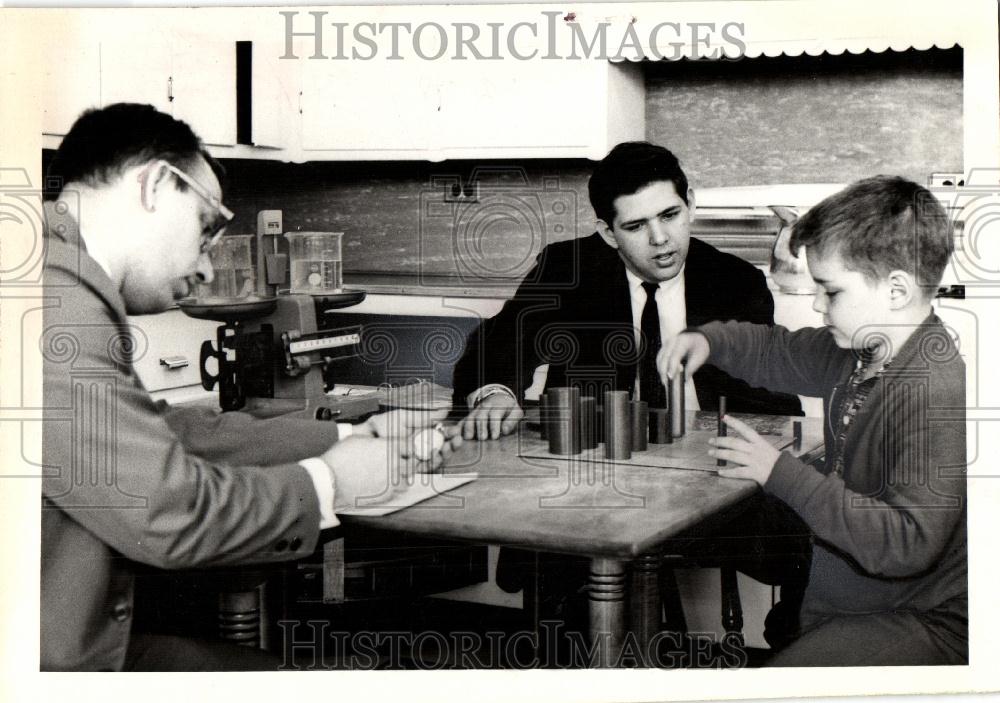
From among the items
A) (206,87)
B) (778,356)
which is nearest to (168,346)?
(206,87)

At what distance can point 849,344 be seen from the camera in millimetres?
2996

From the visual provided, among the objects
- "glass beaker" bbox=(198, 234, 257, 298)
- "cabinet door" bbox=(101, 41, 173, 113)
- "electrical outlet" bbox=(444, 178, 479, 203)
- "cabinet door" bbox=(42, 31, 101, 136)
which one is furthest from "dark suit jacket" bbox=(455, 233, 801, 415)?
"cabinet door" bbox=(42, 31, 101, 136)

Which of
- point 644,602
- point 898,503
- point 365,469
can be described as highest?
point 365,469

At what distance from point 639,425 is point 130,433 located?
123 cm

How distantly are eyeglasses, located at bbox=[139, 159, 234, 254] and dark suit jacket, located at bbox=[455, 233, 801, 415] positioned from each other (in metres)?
0.69

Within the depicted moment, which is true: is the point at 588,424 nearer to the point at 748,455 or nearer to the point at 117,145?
the point at 748,455

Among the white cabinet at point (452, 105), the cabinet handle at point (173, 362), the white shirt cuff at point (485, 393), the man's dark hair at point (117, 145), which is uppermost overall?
the white cabinet at point (452, 105)

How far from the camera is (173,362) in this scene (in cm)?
287

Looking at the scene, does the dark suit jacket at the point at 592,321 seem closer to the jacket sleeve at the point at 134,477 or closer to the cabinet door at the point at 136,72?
the jacket sleeve at the point at 134,477

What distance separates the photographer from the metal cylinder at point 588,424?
9.47 feet

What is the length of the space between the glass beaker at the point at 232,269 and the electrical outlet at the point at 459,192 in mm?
512

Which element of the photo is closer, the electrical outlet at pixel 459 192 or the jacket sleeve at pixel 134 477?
the jacket sleeve at pixel 134 477

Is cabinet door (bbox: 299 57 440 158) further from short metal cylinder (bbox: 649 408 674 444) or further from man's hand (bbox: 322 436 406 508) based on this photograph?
short metal cylinder (bbox: 649 408 674 444)

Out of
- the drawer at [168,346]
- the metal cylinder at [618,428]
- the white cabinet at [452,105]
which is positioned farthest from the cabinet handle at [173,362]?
the metal cylinder at [618,428]
